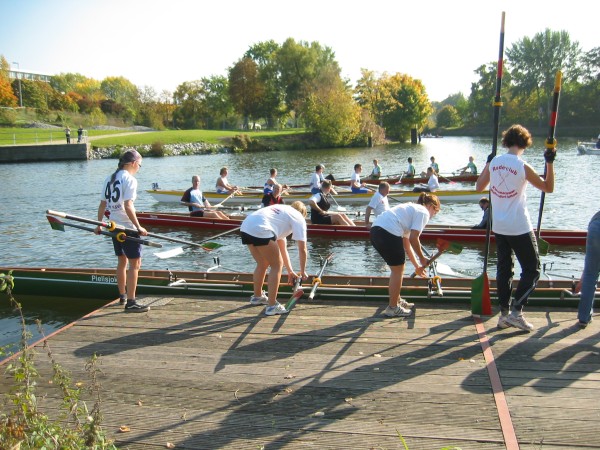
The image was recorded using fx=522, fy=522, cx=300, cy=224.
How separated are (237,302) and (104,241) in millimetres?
11202

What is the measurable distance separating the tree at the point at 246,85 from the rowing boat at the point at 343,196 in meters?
66.8

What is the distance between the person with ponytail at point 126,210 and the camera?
6.68 metres

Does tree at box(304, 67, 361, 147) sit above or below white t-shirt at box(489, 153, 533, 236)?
above

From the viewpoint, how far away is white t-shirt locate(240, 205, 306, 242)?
6246 mm

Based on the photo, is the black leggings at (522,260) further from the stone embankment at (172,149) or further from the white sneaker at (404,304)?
the stone embankment at (172,149)

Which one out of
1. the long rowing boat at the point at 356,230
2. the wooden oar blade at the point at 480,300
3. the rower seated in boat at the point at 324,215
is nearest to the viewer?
the wooden oar blade at the point at 480,300

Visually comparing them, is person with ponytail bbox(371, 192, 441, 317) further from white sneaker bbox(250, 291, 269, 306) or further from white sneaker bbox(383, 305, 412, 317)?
white sneaker bbox(250, 291, 269, 306)

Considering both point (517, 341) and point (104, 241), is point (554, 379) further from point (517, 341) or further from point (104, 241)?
point (104, 241)

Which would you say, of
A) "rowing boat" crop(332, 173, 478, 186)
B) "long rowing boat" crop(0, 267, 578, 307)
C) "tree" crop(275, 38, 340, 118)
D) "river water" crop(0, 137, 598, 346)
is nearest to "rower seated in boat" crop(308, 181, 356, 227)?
"river water" crop(0, 137, 598, 346)

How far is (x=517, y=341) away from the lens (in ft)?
18.0

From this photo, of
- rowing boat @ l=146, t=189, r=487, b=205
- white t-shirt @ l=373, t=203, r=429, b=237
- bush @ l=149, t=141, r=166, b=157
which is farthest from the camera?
bush @ l=149, t=141, r=166, b=157

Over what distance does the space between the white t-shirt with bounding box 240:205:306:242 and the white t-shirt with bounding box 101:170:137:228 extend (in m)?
1.58

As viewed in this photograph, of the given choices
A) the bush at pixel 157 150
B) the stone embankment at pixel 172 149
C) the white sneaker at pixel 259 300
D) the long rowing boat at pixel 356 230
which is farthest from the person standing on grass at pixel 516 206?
the bush at pixel 157 150

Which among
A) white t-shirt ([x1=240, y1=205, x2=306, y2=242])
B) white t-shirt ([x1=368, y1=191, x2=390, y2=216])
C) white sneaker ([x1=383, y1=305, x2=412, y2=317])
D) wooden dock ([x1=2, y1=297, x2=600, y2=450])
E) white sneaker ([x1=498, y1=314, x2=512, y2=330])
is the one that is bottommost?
wooden dock ([x1=2, y1=297, x2=600, y2=450])
